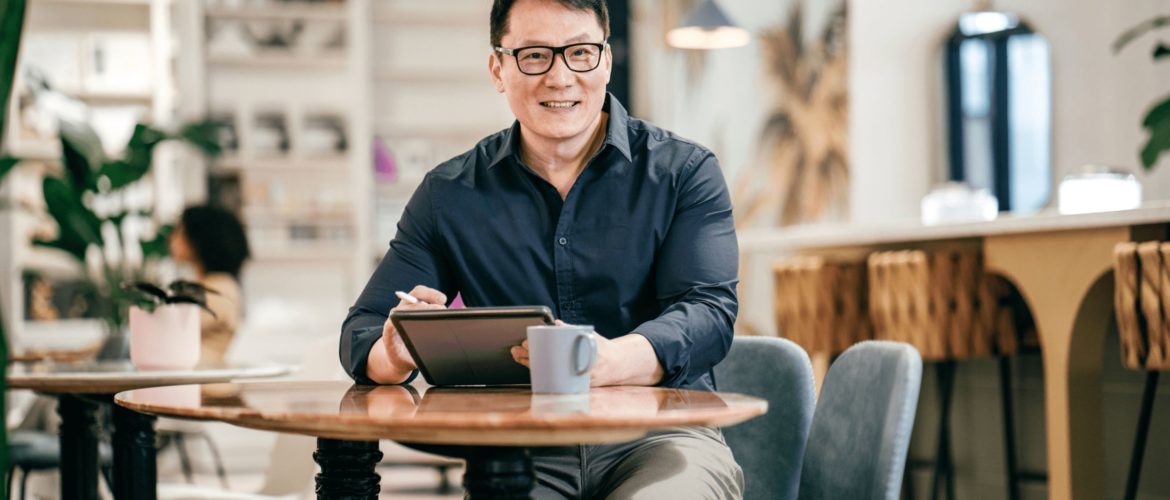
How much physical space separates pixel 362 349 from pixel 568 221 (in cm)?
35

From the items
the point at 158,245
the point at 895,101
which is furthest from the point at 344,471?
the point at 895,101

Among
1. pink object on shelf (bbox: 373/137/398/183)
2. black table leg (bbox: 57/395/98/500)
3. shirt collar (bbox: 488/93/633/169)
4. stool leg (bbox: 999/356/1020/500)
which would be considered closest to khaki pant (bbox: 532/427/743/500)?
shirt collar (bbox: 488/93/633/169)

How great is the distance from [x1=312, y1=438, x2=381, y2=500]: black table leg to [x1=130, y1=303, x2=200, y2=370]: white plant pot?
3.25 feet

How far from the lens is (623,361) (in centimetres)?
162

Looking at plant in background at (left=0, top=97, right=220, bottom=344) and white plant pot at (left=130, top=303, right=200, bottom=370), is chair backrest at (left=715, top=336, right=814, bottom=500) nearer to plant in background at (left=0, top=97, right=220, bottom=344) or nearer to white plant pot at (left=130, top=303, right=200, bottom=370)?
white plant pot at (left=130, top=303, right=200, bottom=370)

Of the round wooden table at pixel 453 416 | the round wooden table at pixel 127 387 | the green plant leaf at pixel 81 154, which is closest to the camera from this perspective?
the round wooden table at pixel 453 416

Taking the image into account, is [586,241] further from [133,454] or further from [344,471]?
[133,454]

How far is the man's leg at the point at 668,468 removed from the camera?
4.95ft

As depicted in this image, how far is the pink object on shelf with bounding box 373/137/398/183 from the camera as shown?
738 centimetres

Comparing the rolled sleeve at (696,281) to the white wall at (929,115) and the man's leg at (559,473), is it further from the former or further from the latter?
the white wall at (929,115)

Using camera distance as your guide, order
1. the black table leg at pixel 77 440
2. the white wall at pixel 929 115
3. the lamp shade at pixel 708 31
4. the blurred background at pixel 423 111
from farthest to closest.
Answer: the lamp shade at pixel 708 31 < the blurred background at pixel 423 111 < the white wall at pixel 929 115 < the black table leg at pixel 77 440

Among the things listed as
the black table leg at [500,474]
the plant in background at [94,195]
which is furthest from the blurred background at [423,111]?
the black table leg at [500,474]

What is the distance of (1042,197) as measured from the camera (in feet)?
17.2

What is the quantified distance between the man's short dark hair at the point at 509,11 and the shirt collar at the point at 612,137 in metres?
0.12
